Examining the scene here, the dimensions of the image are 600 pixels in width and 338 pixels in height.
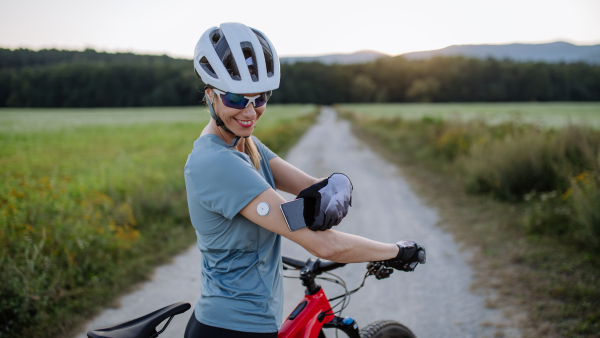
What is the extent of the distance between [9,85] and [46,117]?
7.14 m

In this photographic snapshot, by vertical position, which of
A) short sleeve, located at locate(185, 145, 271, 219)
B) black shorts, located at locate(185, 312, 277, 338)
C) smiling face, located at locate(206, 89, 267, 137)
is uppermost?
smiling face, located at locate(206, 89, 267, 137)

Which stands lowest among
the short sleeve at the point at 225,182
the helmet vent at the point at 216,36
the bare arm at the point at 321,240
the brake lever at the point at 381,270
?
the brake lever at the point at 381,270

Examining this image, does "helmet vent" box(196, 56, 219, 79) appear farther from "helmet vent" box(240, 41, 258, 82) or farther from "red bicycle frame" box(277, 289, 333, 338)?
"red bicycle frame" box(277, 289, 333, 338)

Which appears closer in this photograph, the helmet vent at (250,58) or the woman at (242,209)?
the woman at (242,209)

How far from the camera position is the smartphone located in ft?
3.67

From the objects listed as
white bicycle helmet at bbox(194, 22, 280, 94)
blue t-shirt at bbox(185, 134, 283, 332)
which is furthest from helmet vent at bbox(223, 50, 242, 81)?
blue t-shirt at bbox(185, 134, 283, 332)

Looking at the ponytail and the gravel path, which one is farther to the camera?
the gravel path

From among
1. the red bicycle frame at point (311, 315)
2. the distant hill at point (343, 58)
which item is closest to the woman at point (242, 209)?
the red bicycle frame at point (311, 315)

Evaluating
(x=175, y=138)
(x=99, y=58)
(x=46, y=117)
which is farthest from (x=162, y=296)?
(x=175, y=138)

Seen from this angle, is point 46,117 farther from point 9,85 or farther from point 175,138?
point 9,85

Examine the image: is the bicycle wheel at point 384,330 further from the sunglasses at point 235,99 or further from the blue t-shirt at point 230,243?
the sunglasses at point 235,99

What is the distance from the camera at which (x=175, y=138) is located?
1595 cm

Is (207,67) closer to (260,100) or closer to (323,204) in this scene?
(260,100)

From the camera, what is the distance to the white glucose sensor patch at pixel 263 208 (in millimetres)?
1105
